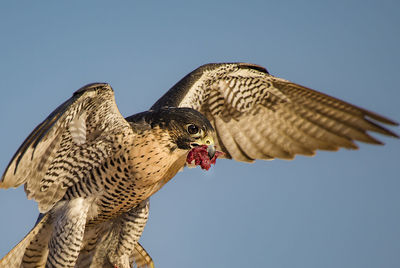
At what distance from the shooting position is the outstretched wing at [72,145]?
683cm

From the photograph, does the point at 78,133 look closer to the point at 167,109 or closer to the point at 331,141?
the point at 167,109

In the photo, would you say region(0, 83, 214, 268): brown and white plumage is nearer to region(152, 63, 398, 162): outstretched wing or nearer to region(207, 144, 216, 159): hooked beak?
region(207, 144, 216, 159): hooked beak

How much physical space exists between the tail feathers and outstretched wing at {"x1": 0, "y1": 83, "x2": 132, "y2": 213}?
0.32 metres

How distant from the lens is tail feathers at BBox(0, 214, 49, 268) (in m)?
7.60

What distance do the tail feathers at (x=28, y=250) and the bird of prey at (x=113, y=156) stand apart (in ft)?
0.04

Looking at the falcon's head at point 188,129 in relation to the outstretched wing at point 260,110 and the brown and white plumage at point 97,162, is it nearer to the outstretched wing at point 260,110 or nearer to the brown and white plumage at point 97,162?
the brown and white plumage at point 97,162

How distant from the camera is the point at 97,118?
723cm

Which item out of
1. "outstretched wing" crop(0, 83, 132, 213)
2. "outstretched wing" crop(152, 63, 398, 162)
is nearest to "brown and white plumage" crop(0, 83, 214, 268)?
"outstretched wing" crop(0, 83, 132, 213)

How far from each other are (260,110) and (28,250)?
3712 millimetres

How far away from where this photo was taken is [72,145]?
23.9ft

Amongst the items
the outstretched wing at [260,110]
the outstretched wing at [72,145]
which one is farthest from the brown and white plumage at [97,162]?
the outstretched wing at [260,110]

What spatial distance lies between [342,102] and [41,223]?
13.8 ft

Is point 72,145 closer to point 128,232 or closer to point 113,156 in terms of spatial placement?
point 113,156

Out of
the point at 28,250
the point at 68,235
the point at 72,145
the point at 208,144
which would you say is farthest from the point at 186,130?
the point at 28,250
